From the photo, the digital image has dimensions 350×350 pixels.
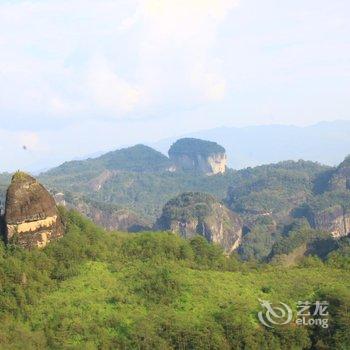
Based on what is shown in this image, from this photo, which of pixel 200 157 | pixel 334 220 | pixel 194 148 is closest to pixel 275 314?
pixel 334 220

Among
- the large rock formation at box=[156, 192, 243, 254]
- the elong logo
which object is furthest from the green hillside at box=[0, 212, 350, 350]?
the large rock formation at box=[156, 192, 243, 254]

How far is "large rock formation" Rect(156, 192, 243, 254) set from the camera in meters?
94.4

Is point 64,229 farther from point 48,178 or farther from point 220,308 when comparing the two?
point 48,178


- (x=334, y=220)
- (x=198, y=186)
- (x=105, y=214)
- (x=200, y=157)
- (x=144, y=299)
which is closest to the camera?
(x=144, y=299)

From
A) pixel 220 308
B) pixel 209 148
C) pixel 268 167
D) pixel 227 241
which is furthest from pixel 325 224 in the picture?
pixel 209 148

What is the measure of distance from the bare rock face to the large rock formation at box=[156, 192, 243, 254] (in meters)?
57.6

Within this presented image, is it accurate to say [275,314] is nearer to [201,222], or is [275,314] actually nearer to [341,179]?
[201,222]

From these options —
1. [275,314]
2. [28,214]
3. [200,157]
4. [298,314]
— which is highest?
[28,214]

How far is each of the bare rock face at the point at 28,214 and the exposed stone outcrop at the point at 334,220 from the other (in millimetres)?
71837

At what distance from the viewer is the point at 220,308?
31328 mm

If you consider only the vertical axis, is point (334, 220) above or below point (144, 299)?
below

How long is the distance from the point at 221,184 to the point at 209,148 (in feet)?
90.4

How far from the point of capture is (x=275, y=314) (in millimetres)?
31000

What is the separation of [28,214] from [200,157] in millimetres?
153738
